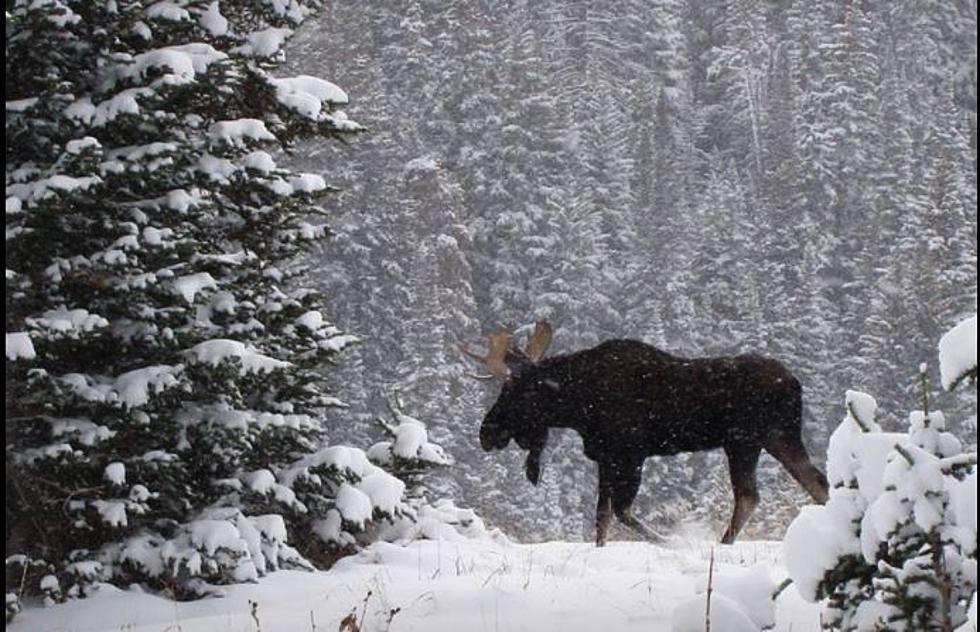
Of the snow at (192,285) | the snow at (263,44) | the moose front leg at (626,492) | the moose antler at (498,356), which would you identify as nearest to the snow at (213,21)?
the snow at (263,44)

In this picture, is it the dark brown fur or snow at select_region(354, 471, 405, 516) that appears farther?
the dark brown fur

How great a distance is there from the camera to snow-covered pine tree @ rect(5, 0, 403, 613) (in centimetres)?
698

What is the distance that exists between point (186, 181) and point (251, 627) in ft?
10.6

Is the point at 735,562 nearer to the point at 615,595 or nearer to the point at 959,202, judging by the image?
the point at 615,595

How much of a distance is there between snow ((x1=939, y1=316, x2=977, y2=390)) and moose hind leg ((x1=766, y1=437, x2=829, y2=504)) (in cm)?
699

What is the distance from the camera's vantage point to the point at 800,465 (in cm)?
1004

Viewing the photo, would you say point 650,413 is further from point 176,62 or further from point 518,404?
point 176,62

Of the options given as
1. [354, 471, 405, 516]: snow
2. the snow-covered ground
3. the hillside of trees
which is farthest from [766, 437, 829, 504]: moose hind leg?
the hillside of trees

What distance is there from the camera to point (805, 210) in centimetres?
6894

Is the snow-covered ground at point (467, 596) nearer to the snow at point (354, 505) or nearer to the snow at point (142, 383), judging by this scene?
the snow at point (354, 505)

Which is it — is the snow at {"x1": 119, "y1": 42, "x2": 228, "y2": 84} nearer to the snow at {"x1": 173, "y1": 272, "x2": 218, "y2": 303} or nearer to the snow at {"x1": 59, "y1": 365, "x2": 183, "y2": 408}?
the snow at {"x1": 173, "y1": 272, "x2": 218, "y2": 303}

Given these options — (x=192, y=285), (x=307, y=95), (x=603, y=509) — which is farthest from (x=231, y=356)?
(x=603, y=509)

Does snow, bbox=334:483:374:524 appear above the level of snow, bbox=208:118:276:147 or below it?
below

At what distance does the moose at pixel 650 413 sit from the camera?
10094 millimetres
